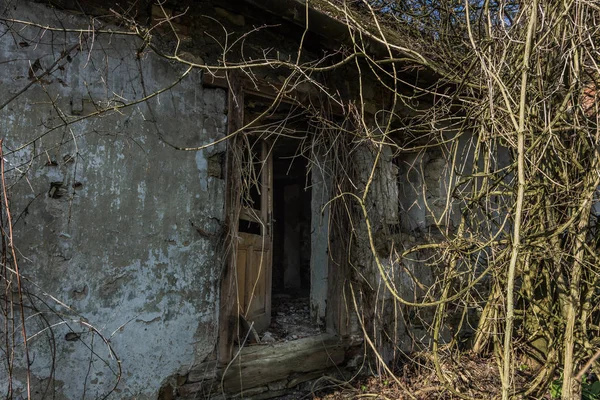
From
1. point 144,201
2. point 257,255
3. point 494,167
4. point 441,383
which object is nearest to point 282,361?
point 257,255

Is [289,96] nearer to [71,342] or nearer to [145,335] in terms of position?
[145,335]

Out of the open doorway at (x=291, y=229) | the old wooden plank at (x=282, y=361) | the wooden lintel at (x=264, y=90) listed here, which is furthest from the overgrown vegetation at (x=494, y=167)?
the open doorway at (x=291, y=229)

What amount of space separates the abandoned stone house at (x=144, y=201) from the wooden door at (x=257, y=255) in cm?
3

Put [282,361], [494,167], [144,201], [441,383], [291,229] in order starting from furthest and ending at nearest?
1. [291,229]
2. [494,167]
3. [282,361]
4. [441,383]
5. [144,201]

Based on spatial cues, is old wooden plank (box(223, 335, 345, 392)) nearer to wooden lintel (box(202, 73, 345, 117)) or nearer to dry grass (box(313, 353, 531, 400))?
dry grass (box(313, 353, 531, 400))

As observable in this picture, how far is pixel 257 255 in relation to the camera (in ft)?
13.1

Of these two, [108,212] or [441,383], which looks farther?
[441,383]

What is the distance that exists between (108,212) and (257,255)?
1.47 meters

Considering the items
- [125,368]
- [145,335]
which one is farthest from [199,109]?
[125,368]

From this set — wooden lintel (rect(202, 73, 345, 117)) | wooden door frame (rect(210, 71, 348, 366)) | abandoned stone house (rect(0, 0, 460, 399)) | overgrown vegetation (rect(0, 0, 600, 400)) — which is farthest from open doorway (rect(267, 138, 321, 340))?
wooden door frame (rect(210, 71, 348, 366))

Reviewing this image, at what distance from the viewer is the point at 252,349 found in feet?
11.2

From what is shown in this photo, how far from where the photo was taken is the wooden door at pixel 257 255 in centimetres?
369

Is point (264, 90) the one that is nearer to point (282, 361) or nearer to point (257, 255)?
point (257, 255)

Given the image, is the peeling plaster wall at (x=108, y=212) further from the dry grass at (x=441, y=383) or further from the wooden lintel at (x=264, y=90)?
the dry grass at (x=441, y=383)
